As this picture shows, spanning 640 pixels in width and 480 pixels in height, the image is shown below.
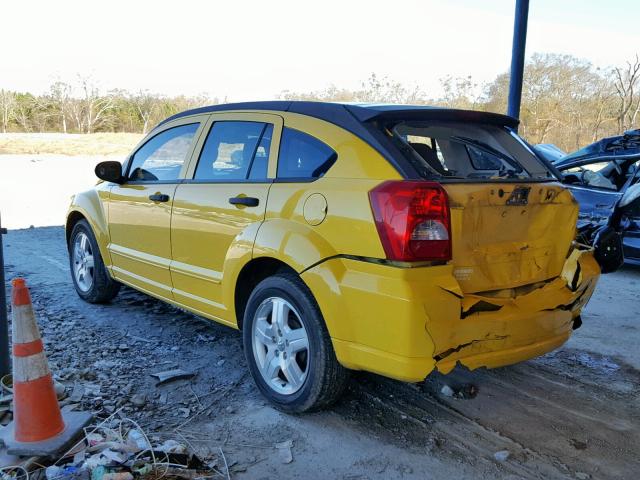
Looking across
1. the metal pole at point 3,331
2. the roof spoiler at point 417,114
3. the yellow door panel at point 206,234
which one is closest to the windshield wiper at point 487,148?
the roof spoiler at point 417,114

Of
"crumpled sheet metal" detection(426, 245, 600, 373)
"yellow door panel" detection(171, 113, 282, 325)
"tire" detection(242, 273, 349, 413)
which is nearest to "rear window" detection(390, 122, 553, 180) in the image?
"crumpled sheet metal" detection(426, 245, 600, 373)

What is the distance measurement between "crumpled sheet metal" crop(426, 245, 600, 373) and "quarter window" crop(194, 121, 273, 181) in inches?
59.4

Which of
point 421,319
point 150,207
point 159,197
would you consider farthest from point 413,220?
point 150,207

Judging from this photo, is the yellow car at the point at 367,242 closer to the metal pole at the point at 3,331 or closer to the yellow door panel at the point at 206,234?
the yellow door panel at the point at 206,234

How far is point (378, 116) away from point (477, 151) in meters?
0.85

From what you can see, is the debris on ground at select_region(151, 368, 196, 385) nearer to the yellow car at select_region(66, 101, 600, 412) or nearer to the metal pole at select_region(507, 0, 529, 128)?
the yellow car at select_region(66, 101, 600, 412)

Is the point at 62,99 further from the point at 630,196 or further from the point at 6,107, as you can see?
the point at 630,196

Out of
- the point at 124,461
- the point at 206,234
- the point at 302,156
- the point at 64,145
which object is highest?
the point at 64,145

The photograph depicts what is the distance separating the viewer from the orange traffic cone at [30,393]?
2904 mm

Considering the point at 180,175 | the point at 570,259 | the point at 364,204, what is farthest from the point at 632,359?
the point at 180,175

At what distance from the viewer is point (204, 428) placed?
3299 millimetres

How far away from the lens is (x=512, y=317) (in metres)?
3.03

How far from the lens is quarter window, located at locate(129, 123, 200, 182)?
439 cm

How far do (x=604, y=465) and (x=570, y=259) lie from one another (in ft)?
3.92
